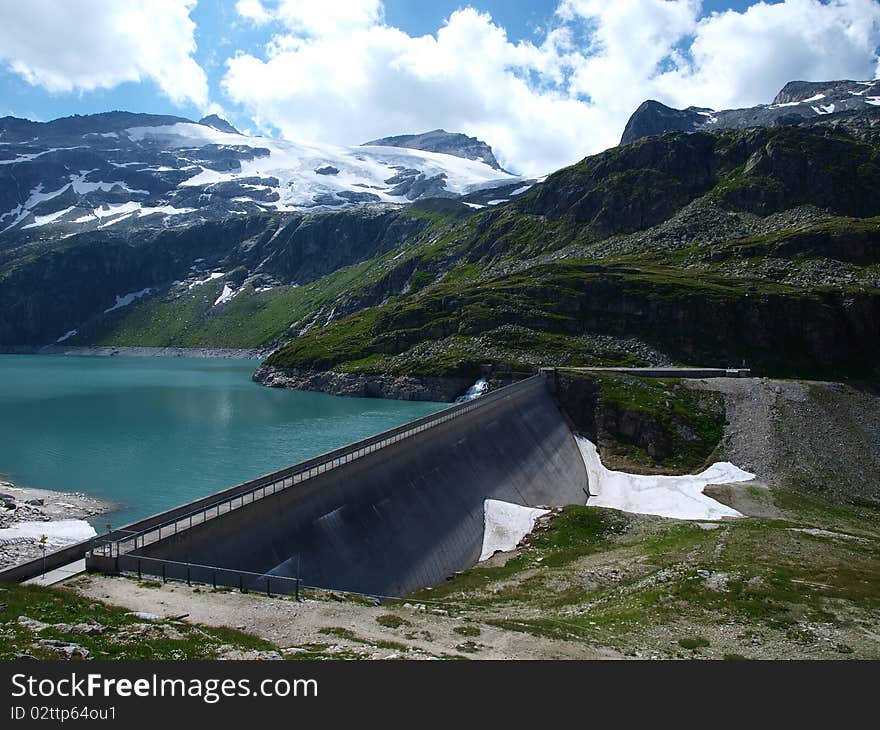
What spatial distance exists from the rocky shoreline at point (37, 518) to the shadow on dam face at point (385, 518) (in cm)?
1568

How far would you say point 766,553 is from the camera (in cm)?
3731

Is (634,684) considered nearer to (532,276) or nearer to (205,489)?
(205,489)

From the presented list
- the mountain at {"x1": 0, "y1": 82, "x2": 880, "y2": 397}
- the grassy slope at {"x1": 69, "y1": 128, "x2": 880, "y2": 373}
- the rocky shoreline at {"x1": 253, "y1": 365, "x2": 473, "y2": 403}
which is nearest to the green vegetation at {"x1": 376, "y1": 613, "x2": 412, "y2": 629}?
the mountain at {"x1": 0, "y1": 82, "x2": 880, "y2": 397}

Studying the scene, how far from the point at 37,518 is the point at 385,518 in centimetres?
2639

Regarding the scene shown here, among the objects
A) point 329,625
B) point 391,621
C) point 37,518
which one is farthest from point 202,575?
point 37,518

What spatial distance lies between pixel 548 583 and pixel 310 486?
1398 centimetres

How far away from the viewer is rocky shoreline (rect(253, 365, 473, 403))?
384ft

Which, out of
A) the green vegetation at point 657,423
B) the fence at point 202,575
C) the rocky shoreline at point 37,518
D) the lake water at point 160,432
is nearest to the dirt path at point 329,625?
the fence at point 202,575

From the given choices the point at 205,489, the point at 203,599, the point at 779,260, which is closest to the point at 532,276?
the point at 779,260

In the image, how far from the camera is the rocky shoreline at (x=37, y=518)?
37.1 meters

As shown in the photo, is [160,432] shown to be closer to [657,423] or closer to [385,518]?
[385,518]

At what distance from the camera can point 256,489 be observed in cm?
3047

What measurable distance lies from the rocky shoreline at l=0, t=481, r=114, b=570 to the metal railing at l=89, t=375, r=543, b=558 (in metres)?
14.4

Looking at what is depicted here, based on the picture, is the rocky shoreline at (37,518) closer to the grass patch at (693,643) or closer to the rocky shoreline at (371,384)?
the grass patch at (693,643)
